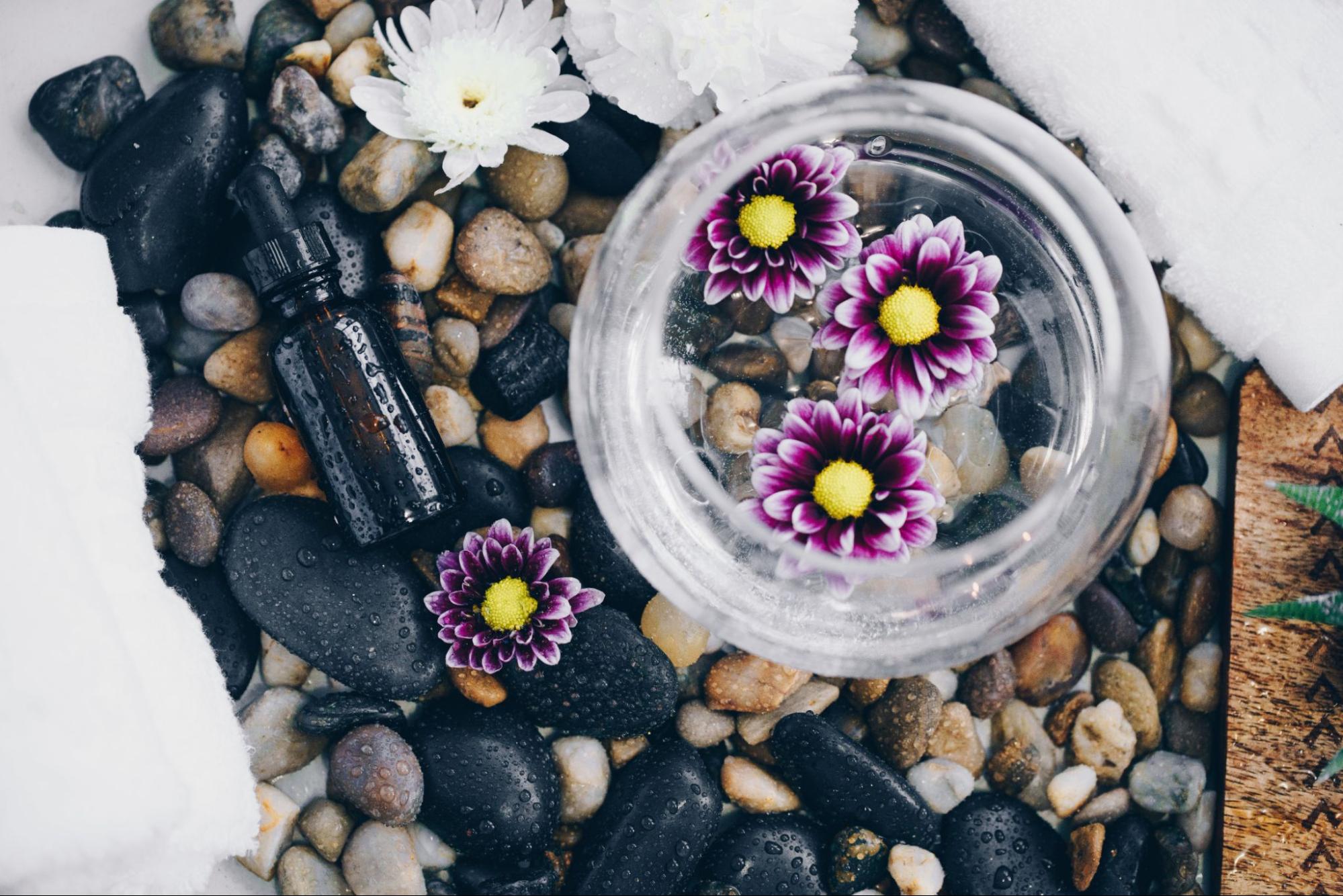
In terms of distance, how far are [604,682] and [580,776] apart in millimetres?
106

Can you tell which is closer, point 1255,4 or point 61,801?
point 61,801

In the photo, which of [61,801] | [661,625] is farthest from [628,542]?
[61,801]

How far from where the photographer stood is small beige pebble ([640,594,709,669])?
1.00 meters

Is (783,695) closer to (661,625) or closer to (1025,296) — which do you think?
(661,625)

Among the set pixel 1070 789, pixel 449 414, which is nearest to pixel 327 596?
pixel 449 414

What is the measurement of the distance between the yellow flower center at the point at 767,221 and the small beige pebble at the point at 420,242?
309mm

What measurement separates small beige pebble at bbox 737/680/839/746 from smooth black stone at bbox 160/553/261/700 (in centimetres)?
49

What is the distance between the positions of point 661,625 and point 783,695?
138mm

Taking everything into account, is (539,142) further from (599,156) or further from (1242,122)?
(1242,122)

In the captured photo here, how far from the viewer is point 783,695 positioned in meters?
1.01

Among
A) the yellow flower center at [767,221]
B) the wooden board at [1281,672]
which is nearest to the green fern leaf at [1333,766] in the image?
the wooden board at [1281,672]

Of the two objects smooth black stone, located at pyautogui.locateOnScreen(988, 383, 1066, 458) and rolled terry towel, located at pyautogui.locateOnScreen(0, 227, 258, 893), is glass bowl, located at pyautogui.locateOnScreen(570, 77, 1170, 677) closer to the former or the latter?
smooth black stone, located at pyautogui.locateOnScreen(988, 383, 1066, 458)

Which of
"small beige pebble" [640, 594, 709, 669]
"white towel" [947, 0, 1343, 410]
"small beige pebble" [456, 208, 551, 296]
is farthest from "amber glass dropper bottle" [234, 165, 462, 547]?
"white towel" [947, 0, 1343, 410]

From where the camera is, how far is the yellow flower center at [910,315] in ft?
2.78
